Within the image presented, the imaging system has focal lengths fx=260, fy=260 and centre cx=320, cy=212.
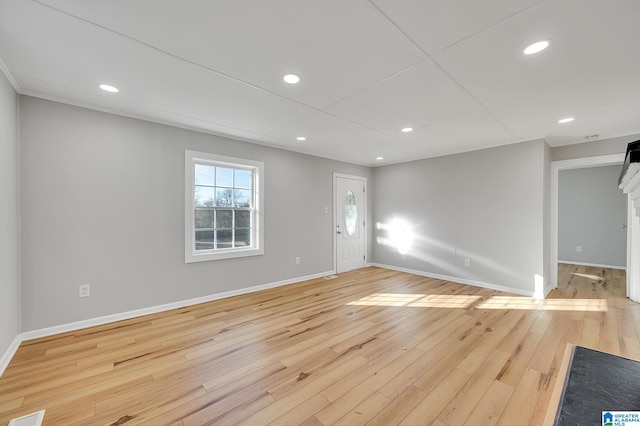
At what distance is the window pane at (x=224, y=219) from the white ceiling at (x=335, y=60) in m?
1.35

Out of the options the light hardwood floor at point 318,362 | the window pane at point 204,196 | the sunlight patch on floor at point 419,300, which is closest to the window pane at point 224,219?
the window pane at point 204,196

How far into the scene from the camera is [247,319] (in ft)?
10.3

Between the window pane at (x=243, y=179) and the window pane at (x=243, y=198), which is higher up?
the window pane at (x=243, y=179)

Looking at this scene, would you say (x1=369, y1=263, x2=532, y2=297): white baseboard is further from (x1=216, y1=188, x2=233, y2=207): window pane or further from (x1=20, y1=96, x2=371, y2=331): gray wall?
(x1=216, y1=188, x2=233, y2=207): window pane

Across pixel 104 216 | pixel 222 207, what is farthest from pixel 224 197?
pixel 104 216

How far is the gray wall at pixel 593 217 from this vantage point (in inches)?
224

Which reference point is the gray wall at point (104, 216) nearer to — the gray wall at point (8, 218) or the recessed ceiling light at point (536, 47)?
the gray wall at point (8, 218)

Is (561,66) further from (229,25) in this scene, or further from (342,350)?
(342,350)

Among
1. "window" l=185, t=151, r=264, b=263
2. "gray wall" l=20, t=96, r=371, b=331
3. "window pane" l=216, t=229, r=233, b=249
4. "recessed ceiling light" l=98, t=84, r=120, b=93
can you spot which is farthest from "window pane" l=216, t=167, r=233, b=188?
"recessed ceiling light" l=98, t=84, r=120, b=93

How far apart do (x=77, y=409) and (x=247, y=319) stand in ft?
5.26

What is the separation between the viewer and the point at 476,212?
466cm

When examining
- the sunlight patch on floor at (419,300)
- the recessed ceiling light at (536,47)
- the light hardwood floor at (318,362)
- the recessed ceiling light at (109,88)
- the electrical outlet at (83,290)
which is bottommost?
the sunlight patch on floor at (419,300)

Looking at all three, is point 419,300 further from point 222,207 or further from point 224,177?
point 224,177

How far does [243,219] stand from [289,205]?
0.88 m
